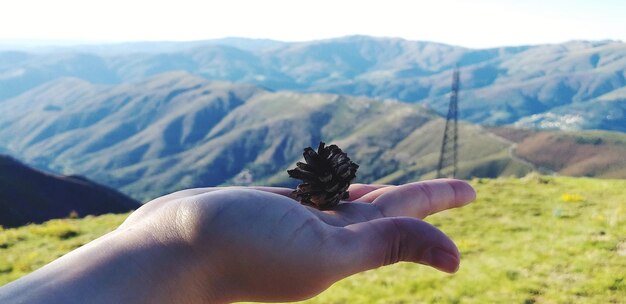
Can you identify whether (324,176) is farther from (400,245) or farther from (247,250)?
(247,250)

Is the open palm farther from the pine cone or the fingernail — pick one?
the pine cone

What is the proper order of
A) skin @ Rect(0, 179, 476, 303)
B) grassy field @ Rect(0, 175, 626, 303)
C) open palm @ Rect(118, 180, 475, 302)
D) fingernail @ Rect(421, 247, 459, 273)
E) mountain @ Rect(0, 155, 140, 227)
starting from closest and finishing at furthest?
1. skin @ Rect(0, 179, 476, 303)
2. open palm @ Rect(118, 180, 475, 302)
3. fingernail @ Rect(421, 247, 459, 273)
4. grassy field @ Rect(0, 175, 626, 303)
5. mountain @ Rect(0, 155, 140, 227)

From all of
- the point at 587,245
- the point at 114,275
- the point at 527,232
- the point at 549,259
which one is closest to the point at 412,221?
the point at 114,275

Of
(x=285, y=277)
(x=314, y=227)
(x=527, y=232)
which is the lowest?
(x=527, y=232)

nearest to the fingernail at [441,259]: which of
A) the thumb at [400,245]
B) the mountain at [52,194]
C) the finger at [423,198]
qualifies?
the thumb at [400,245]

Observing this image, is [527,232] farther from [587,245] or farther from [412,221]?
[412,221]

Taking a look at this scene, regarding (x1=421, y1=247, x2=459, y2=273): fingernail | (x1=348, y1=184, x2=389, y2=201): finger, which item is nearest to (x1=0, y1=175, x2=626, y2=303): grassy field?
(x1=348, y1=184, x2=389, y2=201): finger
